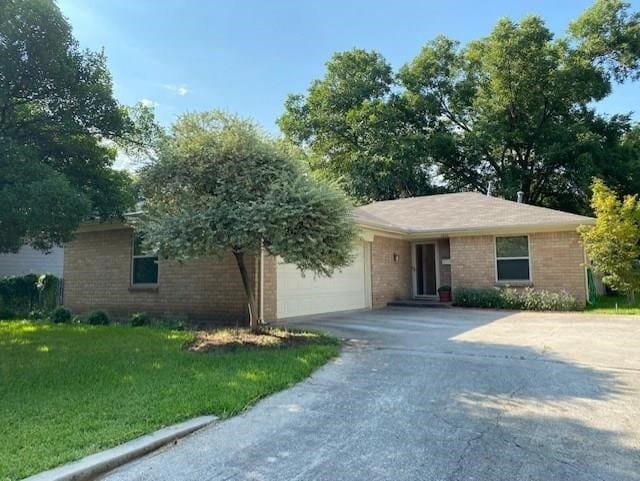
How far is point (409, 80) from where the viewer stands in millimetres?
32469

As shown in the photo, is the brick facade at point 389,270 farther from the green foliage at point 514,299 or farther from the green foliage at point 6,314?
the green foliage at point 6,314

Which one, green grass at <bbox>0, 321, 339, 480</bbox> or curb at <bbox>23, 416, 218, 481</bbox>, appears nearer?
curb at <bbox>23, 416, 218, 481</bbox>

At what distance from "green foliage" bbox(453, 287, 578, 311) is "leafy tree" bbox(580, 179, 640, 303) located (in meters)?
1.47

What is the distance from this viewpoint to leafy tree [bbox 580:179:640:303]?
14141 mm

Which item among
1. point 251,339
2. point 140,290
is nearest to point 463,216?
point 251,339

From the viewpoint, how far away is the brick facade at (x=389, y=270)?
15.7 metres

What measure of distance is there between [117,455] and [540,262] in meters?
14.8

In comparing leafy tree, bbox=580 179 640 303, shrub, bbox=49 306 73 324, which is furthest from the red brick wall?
leafy tree, bbox=580 179 640 303

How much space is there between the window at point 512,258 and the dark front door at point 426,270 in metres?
2.70

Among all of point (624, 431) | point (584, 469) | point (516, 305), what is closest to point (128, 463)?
point (584, 469)

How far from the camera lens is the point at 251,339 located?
884cm

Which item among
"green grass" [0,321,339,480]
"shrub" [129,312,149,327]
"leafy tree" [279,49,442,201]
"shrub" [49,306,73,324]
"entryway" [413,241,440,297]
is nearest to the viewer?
"green grass" [0,321,339,480]

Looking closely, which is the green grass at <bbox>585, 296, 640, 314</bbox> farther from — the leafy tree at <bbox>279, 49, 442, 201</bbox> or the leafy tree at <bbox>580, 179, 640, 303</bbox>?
the leafy tree at <bbox>279, 49, 442, 201</bbox>

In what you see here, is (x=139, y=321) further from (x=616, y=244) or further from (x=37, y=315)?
(x=616, y=244)
